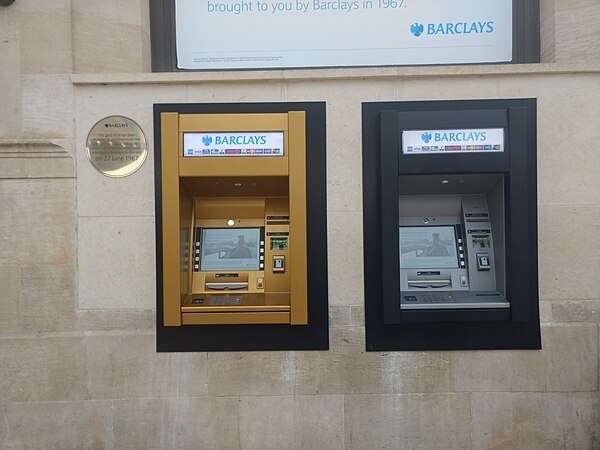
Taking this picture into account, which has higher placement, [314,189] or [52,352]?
[314,189]

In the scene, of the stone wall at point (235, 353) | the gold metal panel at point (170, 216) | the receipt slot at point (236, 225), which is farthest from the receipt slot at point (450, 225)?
the gold metal panel at point (170, 216)

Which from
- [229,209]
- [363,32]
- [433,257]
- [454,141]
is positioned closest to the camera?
[454,141]

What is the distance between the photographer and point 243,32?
3844mm

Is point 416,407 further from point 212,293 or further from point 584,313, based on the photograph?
point 212,293

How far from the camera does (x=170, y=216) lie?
3.32 metres

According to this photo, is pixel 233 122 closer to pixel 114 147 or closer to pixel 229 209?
pixel 229 209

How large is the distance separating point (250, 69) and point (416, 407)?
3.16 m

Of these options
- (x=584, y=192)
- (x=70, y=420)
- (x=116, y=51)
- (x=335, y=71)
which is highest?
(x=116, y=51)

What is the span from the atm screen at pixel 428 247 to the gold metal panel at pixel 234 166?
1120 millimetres

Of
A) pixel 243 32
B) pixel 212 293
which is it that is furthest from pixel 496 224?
pixel 243 32

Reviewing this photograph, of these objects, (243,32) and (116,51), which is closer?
(116,51)

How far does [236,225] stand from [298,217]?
1.78 feet

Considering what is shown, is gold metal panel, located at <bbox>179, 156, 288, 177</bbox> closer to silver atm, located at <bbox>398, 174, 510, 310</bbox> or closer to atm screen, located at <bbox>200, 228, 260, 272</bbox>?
atm screen, located at <bbox>200, 228, 260, 272</bbox>

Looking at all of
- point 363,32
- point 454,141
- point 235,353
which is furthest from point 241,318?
point 363,32
